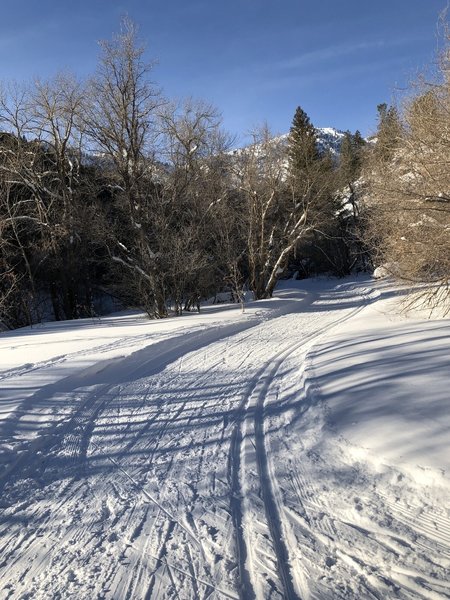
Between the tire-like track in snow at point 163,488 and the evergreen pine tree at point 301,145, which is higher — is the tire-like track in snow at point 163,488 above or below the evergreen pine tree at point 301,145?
below

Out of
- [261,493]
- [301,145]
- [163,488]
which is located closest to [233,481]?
[261,493]

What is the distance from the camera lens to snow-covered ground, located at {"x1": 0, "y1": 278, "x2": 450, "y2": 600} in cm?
266

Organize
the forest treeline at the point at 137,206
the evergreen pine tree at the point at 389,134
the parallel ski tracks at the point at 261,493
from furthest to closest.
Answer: the forest treeline at the point at 137,206 < the evergreen pine tree at the point at 389,134 < the parallel ski tracks at the point at 261,493

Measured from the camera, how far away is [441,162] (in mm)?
9578

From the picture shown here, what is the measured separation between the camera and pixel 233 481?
3.82 metres

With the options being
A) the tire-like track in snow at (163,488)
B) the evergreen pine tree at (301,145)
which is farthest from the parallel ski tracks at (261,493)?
the evergreen pine tree at (301,145)

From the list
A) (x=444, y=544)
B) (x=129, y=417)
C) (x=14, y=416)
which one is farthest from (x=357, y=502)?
(x=14, y=416)

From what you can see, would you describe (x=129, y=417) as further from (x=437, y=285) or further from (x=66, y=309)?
(x=66, y=309)

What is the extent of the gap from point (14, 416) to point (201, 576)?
161 inches

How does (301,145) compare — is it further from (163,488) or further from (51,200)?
(163,488)

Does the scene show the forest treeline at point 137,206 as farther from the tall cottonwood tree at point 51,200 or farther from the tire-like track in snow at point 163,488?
the tire-like track in snow at point 163,488

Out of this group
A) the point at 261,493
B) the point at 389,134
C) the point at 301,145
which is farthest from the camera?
the point at 301,145

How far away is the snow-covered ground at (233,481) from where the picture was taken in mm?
2662

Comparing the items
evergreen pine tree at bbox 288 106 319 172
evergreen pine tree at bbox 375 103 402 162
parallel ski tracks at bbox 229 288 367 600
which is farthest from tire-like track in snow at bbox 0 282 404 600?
evergreen pine tree at bbox 288 106 319 172
